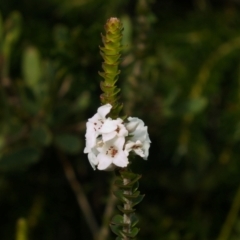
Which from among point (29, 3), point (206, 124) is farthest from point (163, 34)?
point (29, 3)

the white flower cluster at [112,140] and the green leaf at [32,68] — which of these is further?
the green leaf at [32,68]

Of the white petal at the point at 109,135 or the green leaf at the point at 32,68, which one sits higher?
the green leaf at the point at 32,68

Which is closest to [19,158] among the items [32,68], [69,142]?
[69,142]

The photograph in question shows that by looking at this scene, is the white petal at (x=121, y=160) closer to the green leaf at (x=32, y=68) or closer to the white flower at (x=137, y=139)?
the white flower at (x=137, y=139)

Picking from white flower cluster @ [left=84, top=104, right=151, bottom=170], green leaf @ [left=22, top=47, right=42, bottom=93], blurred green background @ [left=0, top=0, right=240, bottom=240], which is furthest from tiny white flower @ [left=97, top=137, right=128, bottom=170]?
green leaf @ [left=22, top=47, right=42, bottom=93]

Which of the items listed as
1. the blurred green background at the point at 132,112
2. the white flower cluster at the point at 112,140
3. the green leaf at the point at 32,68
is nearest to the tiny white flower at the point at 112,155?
the white flower cluster at the point at 112,140

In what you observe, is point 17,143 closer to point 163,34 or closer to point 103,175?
point 103,175
